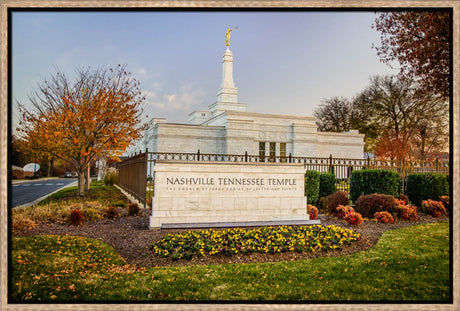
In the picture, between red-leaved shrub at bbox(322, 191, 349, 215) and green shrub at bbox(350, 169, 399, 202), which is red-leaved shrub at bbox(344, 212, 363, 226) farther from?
green shrub at bbox(350, 169, 399, 202)

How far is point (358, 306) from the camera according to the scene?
157 inches

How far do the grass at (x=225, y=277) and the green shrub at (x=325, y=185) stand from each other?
21.0ft

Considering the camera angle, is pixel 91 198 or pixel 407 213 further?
pixel 91 198

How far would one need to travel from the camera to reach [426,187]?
39.9 ft

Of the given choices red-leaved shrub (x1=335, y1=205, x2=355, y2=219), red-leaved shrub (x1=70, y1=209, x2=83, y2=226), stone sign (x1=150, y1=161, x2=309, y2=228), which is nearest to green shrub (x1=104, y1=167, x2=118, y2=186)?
red-leaved shrub (x1=70, y1=209, x2=83, y2=226)

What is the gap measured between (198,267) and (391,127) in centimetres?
3707

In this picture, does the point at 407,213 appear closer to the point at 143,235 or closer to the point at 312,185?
the point at 312,185

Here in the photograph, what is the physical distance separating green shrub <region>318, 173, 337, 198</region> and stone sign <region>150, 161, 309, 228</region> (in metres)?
3.90

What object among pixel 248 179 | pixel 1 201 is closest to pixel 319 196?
pixel 248 179

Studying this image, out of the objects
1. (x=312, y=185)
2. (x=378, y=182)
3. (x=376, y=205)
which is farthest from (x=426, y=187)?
(x=312, y=185)

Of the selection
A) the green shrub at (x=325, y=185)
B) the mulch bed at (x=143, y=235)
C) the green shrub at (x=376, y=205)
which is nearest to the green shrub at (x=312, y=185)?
the green shrub at (x=325, y=185)

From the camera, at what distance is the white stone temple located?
108 feet

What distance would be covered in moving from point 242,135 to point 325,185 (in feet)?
67.4

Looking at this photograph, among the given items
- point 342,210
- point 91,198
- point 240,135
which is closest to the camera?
point 342,210
